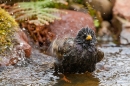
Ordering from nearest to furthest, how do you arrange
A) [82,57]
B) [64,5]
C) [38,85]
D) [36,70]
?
1. [38,85]
2. [82,57]
3. [36,70]
4. [64,5]

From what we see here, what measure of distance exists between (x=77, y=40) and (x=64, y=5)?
3836 millimetres

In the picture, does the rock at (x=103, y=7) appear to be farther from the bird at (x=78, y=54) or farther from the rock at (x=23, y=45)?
the bird at (x=78, y=54)

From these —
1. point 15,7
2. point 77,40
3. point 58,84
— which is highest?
point 15,7

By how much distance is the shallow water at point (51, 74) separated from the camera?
706cm

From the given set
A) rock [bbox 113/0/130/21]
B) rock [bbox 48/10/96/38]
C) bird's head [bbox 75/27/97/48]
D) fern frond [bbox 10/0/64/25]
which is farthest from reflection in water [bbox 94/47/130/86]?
fern frond [bbox 10/0/64/25]

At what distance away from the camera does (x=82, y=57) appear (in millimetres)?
7363

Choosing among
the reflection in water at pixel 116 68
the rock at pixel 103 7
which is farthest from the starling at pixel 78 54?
the rock at pixel 103 7

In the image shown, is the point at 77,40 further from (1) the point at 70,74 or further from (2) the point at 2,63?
(2) the point at 2,63

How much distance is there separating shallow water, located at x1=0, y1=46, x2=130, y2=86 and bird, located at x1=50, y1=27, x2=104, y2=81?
177 mm

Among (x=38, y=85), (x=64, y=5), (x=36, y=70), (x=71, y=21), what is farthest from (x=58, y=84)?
(x=64, y=5)

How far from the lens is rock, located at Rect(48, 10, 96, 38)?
10.1 metres

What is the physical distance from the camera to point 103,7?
460 inches

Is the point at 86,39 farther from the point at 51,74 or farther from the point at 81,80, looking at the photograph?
the point at 51,74

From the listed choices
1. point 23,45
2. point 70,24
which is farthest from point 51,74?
point 70,24
